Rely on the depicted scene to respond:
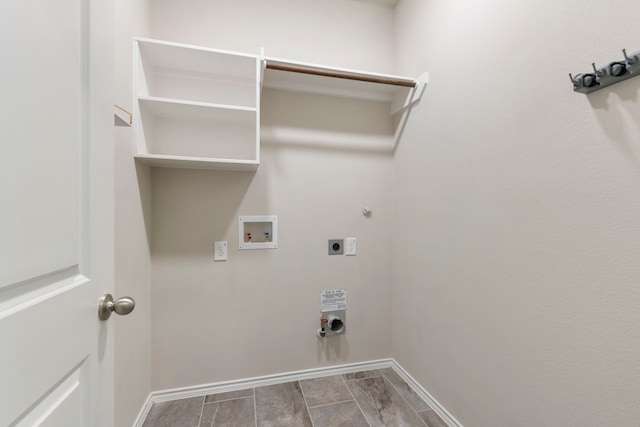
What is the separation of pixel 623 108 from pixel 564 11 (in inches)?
17.0

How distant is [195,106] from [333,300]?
5.27 ft

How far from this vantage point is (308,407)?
1630 millimetres

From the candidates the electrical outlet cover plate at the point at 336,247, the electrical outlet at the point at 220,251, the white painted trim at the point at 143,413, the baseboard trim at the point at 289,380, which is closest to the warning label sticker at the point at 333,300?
the electrical outlet cover plate at the point at 336,247

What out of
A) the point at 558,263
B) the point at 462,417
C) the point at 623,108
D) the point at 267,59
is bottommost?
the point at 462,417

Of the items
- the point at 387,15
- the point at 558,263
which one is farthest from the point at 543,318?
the point at 387,15

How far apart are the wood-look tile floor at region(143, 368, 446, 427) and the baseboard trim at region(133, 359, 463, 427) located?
0.10 ft

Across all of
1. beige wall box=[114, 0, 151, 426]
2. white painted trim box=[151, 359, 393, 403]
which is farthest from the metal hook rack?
white painted trim box=[151, 359, 393, 403]

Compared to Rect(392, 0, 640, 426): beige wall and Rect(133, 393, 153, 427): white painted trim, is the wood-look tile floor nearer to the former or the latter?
Rect(133, 393, 153, 427): white painted trim

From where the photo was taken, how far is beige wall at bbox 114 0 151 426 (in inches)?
48.4

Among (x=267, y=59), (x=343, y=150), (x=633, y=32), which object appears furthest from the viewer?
(x=343, y=150)

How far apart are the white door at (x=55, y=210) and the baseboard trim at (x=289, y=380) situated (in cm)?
118

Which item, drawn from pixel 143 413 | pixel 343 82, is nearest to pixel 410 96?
pixel 343 82

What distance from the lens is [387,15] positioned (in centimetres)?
205

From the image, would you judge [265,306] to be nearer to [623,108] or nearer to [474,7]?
[623,108]
